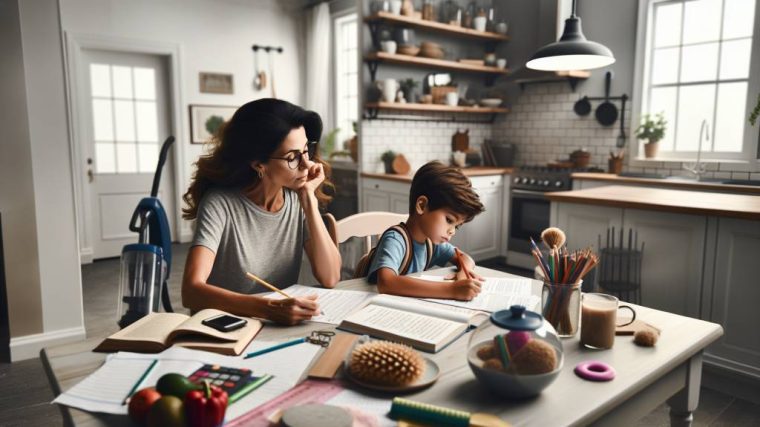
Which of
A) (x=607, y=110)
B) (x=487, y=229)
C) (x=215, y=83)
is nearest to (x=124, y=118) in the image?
(x=215, y=83)

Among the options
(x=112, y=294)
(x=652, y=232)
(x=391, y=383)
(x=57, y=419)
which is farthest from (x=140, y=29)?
(x=391, y=383)

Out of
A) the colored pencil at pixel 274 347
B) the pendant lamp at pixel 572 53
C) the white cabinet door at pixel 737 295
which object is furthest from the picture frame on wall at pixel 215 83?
the colored pencil at pixel 274 347

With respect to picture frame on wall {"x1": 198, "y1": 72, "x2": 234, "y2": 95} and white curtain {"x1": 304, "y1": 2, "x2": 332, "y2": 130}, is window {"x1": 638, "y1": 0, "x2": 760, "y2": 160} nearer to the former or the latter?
white curtain {"x1": 304, "y1": 2, "x2": 332, "y2": 130}

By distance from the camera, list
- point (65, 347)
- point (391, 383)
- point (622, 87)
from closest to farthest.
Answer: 1. point (391, 383)
2. point (65, 347)
3. point (622, 87)

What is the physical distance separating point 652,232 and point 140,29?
5.16m

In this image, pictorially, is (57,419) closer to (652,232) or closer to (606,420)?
(606,420)

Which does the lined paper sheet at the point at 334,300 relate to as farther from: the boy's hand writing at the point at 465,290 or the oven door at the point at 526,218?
the oven door at the point at 526,218

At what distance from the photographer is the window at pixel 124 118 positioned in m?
5.45

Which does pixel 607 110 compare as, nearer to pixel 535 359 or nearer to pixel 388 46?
pixel 388 46

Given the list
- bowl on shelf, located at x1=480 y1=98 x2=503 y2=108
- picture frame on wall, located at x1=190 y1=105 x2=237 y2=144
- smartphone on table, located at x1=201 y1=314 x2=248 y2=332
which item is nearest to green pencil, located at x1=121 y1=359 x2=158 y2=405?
smartphone on table, located at x1=201 y1=314 x2=248 y2=332

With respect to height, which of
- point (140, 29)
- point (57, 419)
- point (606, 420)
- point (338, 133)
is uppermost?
point (140, 29)

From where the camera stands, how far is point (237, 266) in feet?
5.83

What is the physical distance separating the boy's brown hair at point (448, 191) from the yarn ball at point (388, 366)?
77 centimetres

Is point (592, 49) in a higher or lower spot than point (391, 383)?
higher
